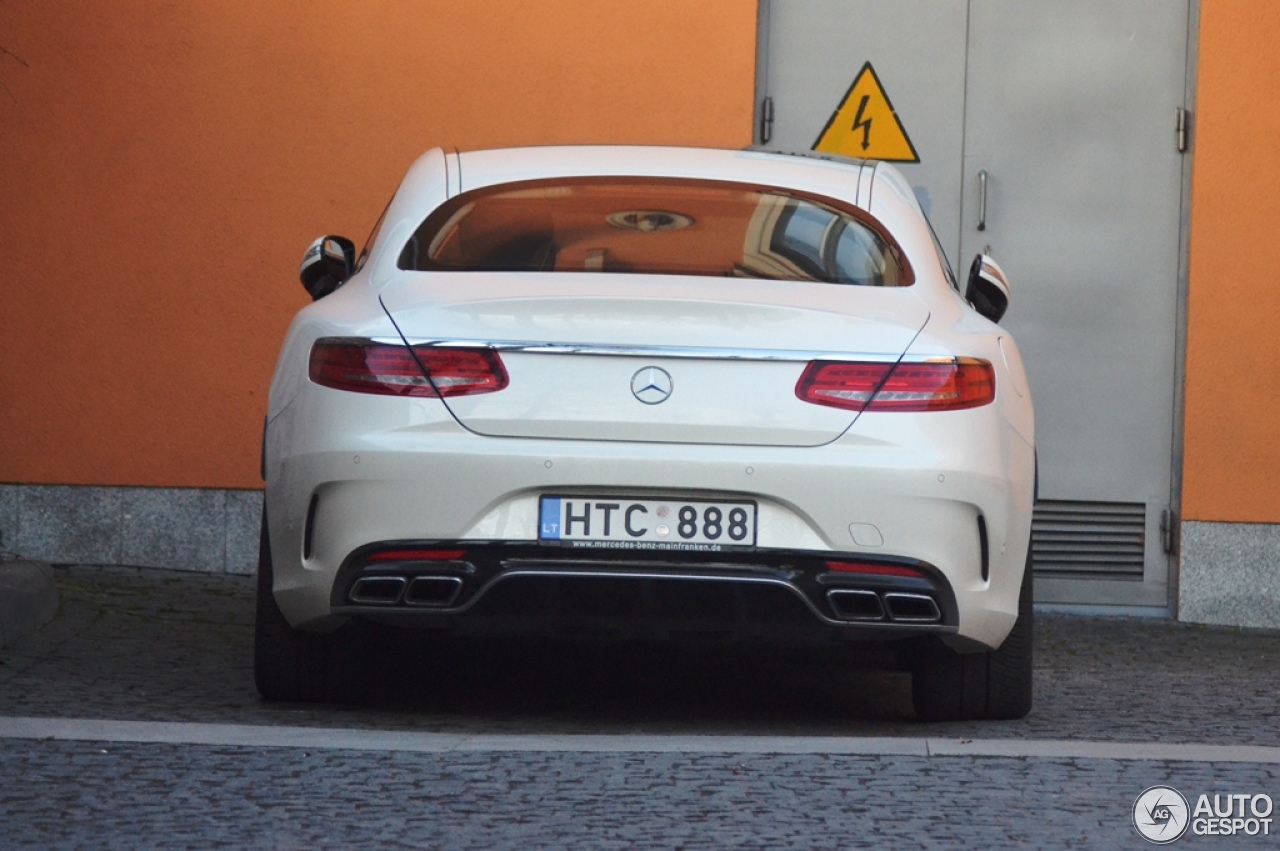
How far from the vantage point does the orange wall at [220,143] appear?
28.7 ft

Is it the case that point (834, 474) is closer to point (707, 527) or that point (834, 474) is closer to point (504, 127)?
point (707, 527)

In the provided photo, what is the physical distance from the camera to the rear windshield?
507cm

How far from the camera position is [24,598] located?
22.2ft

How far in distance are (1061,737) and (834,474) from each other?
3.37ft

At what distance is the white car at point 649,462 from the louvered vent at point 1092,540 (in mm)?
3905

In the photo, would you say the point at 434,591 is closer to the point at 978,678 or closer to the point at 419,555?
the point at 419,555

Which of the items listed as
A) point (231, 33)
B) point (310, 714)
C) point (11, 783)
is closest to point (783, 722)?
point (310, 714)

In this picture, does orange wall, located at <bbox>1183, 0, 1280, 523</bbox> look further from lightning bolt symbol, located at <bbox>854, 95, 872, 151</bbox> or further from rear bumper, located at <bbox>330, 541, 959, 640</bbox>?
rear bumper, located at <bbox>330, 541, 959, 640</bbox>

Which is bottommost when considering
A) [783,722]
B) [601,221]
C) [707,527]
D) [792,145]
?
[783,722]

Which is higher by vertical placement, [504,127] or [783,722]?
[504,127]

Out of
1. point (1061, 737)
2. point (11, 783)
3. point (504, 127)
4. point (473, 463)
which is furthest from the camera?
point (504, 127)

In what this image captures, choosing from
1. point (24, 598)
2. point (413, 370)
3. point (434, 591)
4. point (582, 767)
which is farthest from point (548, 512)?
point (24, 598)

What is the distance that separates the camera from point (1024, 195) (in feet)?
28.9

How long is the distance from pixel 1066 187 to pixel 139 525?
4.15 meters
